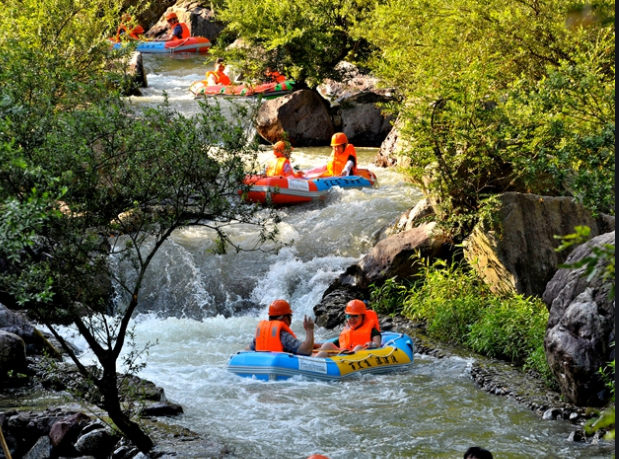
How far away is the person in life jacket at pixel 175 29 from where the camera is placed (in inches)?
1356

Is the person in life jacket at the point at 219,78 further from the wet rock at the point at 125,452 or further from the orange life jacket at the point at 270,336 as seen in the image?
the wet rock at the point at 125,452

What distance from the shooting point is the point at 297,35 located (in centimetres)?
2128

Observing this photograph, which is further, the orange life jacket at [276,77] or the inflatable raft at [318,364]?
the orange life jacket at [276,77]

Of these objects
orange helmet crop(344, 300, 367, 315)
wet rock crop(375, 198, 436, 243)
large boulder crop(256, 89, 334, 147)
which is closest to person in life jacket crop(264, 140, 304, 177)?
large boulder crop(256, 89, 334, 147)

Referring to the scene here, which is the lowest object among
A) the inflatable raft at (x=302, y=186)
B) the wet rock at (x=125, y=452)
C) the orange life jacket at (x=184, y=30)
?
the wet rock at (x=125, y=452)

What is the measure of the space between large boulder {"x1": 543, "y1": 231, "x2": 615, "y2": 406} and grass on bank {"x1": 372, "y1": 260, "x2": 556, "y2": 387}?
2.24 feet

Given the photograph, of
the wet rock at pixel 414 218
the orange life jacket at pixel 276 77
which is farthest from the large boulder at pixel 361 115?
the wet rock at pixel 414 218

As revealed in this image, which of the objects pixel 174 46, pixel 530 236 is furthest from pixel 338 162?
pixel 174 46

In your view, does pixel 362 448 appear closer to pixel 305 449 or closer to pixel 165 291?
pixel 305 449

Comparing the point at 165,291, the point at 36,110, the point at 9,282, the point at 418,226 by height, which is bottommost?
the point at 165,291

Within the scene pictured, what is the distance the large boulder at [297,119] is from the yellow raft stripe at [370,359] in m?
11.5

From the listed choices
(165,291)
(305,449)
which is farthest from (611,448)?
(165,291)

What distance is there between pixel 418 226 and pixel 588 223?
299 cm

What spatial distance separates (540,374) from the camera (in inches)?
382
